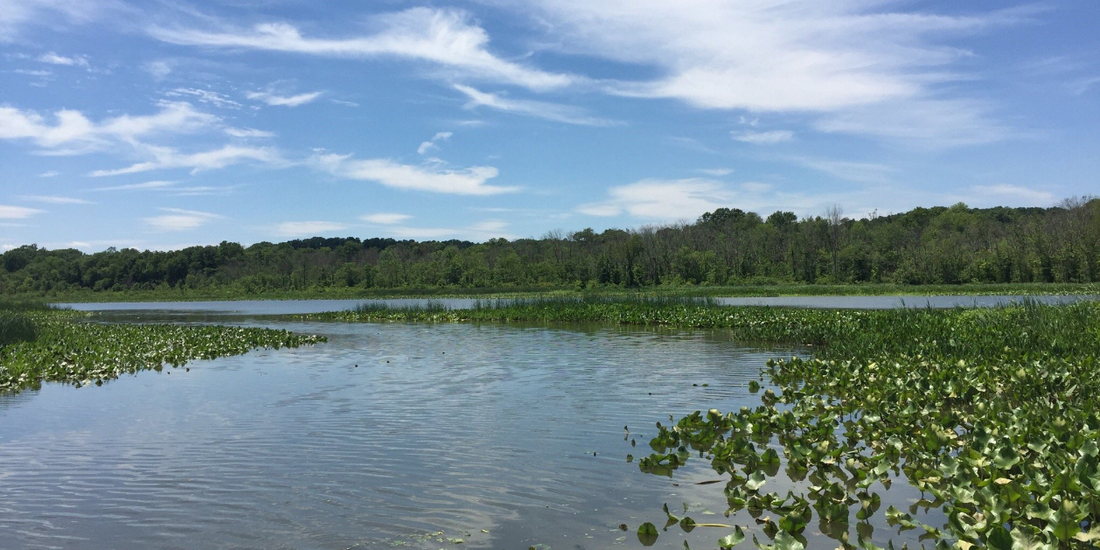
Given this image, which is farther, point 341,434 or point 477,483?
point 341,434

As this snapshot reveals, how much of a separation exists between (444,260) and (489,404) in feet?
374

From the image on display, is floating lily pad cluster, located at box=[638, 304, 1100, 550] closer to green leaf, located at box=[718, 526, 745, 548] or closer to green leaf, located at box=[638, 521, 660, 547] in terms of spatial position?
green leaf, located at box=[718, 526, 745, 548]

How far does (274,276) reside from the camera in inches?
4815

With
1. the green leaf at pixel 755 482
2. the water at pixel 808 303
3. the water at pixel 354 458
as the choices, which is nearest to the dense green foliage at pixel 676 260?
the water at pixel 808 303

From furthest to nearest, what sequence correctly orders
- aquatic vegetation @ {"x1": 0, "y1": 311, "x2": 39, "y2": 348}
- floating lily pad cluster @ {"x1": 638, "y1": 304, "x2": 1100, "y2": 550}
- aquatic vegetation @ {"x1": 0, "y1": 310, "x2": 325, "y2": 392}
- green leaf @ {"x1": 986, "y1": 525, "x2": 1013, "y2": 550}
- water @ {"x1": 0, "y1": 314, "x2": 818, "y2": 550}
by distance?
aquatic vegetation @ {"x1": 0, "y1": 311, "x2": 39, "y2": 348}, aquatic vegetation @ {"x1": 0, "y1": 310, "x2": 325, "y2": 392}, water @ {"x1": 0, "y1": 314, "x2": 818, "y2": 550}, floating lily pad cluster @ {"x1": 638, "y1": 304, "x2": 1100, "y2": 550}, green leaf @ {"x1": 986, "y1": 525, "x2": 1013, "y2": 550}

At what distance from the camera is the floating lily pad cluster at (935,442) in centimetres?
567

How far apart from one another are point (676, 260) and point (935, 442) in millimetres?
96350

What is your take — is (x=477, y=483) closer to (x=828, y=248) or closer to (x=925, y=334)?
(x=925, y=334)

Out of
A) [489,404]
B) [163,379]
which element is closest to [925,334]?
[489,404]

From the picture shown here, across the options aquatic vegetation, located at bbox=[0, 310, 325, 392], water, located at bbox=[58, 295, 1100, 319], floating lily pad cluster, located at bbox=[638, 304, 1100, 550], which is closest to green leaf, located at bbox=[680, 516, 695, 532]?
floating lily pad cluster, located at bbox=[638, 304, 1100, 550]

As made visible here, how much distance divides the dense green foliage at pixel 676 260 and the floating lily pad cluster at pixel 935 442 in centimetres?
7481

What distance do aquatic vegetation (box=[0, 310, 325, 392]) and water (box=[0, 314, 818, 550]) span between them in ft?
3.82

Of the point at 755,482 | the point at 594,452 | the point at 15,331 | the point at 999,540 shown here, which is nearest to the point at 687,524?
the point at 755,482

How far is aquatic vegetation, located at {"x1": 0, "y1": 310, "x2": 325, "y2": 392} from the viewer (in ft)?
57.0
